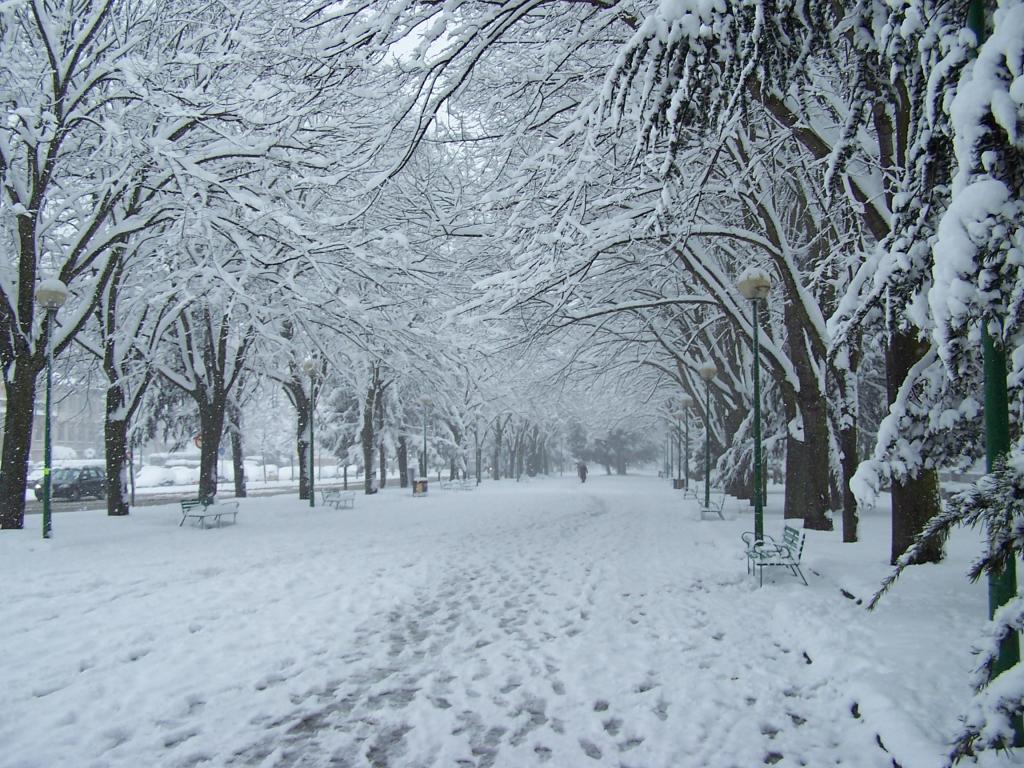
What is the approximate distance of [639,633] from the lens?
270 inches

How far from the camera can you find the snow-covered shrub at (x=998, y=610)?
7.82 feet

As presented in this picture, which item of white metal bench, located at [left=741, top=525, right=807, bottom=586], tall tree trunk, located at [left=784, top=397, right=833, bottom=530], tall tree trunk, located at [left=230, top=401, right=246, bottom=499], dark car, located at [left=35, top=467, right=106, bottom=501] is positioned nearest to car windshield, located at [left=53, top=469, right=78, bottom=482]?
dark car, located at [left=35, top=467, right=106, bottom=501]

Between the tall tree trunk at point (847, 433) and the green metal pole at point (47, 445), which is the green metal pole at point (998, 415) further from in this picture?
the green metal pole at point (47, 445)

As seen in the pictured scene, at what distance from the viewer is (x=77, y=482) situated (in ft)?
95.2

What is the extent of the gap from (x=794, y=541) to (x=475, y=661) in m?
5.55

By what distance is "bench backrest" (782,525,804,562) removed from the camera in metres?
8.87

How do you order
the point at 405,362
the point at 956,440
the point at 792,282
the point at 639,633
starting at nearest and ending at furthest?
the point at 956,440 → the point at 639,633 → the point at 792,282 → the point at 405,362

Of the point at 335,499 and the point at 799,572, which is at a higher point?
the point at 799,572

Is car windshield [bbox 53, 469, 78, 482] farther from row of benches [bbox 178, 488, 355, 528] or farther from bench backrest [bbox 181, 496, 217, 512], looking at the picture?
bench backrest [bbox 181, 496, 217, 512]

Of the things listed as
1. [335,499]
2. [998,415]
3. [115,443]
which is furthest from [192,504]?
[998,415]

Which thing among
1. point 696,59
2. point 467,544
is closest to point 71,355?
point 467,544

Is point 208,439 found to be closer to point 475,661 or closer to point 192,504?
point 192,504

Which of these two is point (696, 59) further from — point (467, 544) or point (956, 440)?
point (467, 544)

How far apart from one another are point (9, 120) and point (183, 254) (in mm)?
4471
